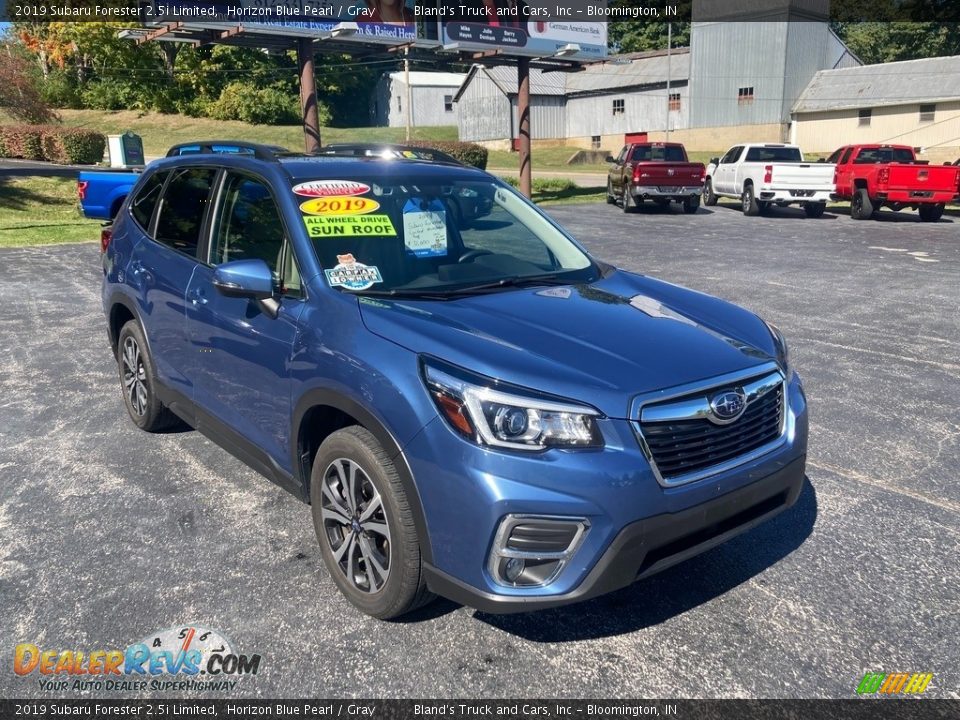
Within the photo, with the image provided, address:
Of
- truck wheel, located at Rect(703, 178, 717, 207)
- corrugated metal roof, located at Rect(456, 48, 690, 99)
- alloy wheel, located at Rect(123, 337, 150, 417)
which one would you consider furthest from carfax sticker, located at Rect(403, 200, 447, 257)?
corrugated metal roof, located at Rect(456, 48, 690, 99)

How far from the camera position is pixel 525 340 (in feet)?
9.99

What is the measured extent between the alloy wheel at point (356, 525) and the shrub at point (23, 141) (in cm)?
4209

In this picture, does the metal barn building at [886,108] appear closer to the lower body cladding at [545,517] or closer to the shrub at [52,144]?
the shrub at [52,144]

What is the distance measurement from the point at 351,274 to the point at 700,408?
5.30ft

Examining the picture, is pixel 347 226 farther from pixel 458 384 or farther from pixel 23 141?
pixel 23 141

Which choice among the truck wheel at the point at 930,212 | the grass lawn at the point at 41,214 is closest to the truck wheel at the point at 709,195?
the truck wheel at the point at 930,212

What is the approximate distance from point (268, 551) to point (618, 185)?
2134 cm

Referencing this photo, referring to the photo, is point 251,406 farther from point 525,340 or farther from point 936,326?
point 936,326

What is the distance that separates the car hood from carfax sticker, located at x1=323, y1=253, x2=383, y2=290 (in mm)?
186

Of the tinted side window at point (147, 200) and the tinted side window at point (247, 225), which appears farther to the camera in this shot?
the tinted side window at point (147, 200)

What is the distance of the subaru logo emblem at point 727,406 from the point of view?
2914 mm

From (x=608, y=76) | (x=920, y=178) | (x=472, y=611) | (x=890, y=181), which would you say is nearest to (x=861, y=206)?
(x=890, y=181)

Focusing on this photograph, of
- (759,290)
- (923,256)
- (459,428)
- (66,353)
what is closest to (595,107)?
(923,256)

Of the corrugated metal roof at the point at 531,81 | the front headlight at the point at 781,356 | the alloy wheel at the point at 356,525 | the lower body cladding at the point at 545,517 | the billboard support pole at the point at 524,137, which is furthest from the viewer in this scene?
the corrugated metal roof at the point at 531,81
